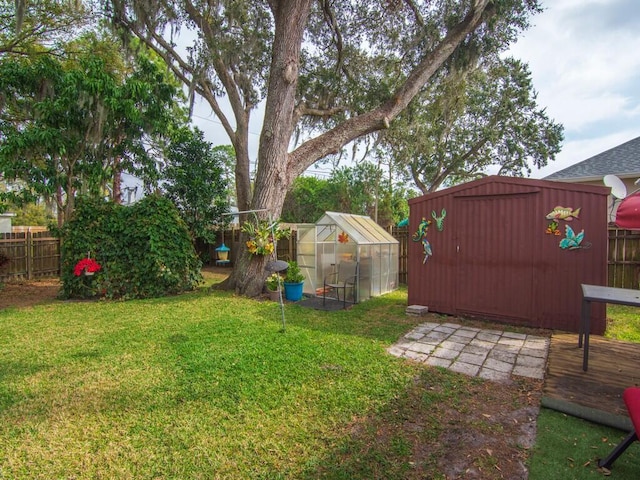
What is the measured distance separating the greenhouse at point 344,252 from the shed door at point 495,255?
2.14 meters

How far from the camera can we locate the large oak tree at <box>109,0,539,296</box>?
7.56m

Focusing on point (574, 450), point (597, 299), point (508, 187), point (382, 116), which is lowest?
point (574, 450)

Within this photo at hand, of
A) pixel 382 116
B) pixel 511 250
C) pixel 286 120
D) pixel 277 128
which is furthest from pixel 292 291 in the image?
pixel 382 116

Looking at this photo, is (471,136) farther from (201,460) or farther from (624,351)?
(201,460)

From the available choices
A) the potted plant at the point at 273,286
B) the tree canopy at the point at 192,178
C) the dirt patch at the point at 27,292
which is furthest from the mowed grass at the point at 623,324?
the dirt patch at the point at 27,292

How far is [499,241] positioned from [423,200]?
5.12ft

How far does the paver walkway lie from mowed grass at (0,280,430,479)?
0.37 m

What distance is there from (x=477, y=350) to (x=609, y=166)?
933 cm

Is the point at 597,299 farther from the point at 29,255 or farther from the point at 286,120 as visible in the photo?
the point at 29,255

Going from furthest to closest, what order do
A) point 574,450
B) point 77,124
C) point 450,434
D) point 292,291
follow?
1. point 292,291
2. point 77,124
3. point 450,434
4. point 574,450

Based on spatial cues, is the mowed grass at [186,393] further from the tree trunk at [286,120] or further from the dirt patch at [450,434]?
the tree trunk at [286,120]

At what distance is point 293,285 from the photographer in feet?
24.7

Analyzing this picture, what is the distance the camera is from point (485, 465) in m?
2.16

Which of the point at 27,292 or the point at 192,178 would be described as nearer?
the point at 27,292
